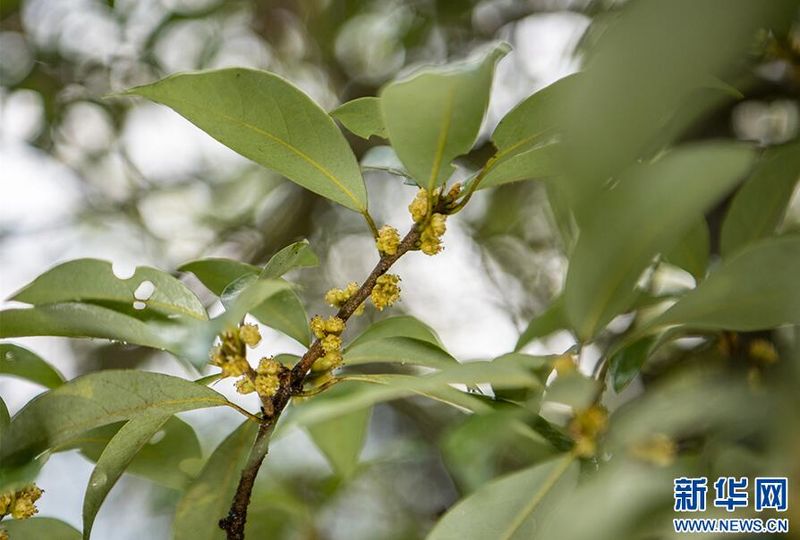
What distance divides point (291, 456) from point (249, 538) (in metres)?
0.56

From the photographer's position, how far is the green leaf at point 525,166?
1.93 feet

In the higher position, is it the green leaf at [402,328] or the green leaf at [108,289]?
the green leaf at [402,328]

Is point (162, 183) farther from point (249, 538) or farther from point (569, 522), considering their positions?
point (569, 522)

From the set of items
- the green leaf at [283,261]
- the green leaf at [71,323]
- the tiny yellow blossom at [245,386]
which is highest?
the green leaf at [283,261]

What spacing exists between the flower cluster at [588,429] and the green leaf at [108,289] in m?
0.30

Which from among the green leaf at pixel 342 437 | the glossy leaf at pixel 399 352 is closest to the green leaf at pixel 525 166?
the glossy leaf at pixel 399 352

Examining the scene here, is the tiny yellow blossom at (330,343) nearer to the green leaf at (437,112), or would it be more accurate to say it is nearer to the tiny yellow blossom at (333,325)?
the tiny yellow blossom at (333,325)

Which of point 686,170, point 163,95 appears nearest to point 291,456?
point 163,95

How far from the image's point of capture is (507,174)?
602 mm

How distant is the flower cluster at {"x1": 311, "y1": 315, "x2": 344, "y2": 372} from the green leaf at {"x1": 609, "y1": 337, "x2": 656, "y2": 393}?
0.26 m

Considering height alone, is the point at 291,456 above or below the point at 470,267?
below

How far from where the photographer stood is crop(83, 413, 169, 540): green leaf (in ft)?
1.99

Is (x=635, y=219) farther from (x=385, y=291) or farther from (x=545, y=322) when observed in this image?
(x=545, y=322)

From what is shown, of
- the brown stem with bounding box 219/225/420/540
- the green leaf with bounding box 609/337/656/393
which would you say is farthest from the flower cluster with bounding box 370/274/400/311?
the green leaf with bounding box 609/337/656/393
